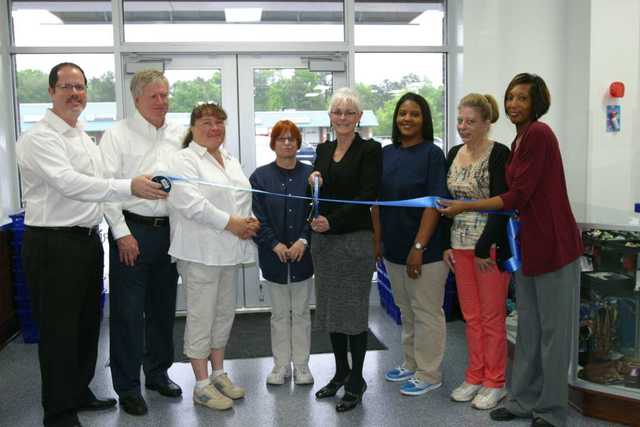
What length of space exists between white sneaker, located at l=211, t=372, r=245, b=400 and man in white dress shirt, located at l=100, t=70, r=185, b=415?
430mm

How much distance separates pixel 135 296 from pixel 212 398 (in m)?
0.72

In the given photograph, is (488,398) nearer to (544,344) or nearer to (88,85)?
(544,344)

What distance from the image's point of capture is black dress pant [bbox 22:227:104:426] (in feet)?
9.78

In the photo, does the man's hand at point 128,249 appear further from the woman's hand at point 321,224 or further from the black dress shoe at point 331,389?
the black dress shoe at point 331,389

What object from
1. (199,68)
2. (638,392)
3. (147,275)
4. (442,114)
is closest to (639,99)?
(442,114)

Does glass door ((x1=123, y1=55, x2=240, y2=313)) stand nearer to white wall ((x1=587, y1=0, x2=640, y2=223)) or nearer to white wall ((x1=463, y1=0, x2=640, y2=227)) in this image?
white wall ((x1=463, y1=0, x2=640, y2=227))

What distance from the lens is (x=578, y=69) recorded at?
202 inches

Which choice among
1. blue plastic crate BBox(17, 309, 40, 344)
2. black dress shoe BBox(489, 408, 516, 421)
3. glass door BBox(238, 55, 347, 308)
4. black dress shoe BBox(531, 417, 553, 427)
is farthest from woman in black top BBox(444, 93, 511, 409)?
blue plastic crate BBox(17, 309, 40, 344)

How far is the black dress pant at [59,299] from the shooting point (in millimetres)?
2980

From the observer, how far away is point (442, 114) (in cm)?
582

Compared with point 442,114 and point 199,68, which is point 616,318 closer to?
point 442,114

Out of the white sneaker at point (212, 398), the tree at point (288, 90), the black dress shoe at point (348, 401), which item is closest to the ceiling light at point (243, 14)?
the tree at point (288, 90)

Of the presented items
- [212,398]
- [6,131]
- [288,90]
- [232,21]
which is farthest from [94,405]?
[232,21]

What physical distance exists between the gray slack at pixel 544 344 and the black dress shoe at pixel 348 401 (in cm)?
83
